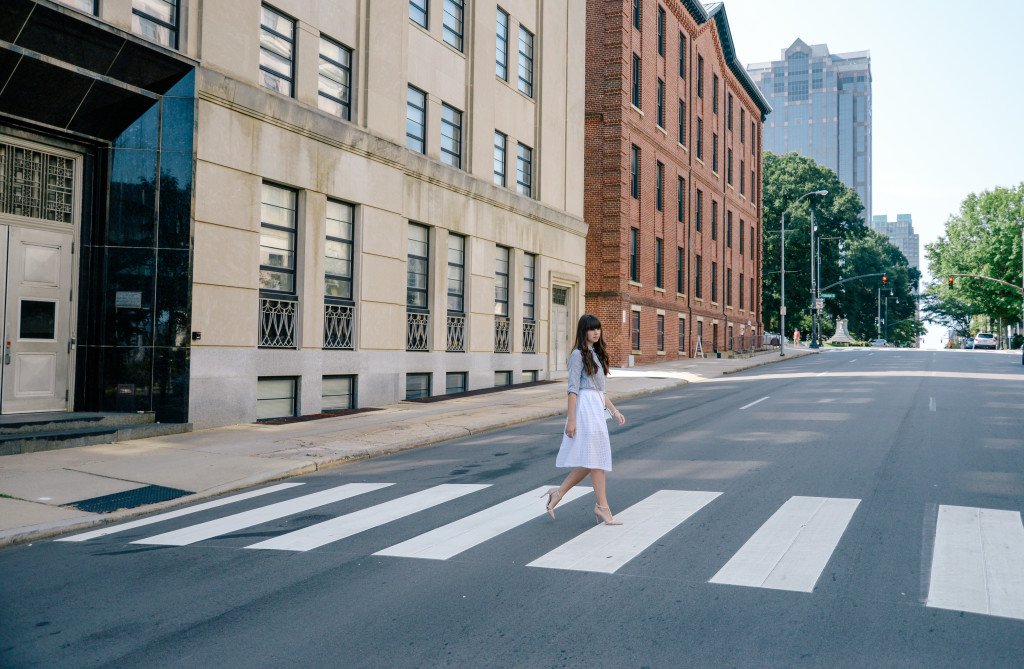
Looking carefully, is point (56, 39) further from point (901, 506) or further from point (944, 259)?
point (944, 259)

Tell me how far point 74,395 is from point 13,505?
221 inches

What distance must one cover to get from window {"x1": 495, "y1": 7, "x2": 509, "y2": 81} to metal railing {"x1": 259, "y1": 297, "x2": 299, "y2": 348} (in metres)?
11.3

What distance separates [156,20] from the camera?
1354 centimetres

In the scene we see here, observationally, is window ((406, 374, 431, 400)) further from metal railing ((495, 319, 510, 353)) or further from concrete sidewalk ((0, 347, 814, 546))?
metal railing ((495, 319, 510, 353))

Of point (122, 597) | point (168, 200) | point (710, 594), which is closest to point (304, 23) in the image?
point (168, 200)

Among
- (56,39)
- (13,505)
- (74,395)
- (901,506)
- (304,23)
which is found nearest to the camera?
(901,506)

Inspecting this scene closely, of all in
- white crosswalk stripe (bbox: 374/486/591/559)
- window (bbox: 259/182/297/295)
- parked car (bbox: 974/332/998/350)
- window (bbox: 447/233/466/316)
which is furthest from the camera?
parked car (bbox: 974/332/998/350)

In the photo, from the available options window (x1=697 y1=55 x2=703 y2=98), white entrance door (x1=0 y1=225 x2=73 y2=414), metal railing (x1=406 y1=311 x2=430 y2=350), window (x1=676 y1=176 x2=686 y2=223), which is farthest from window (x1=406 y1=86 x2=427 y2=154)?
window (x1=697 y1=55 x2=703 y2=98)

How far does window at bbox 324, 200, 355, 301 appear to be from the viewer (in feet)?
55.8

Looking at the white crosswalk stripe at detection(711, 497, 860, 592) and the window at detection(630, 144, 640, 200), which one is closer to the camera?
the white crosswalk stripe at detection(711, 497, 860, 592)

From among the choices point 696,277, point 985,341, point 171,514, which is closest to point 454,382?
point 171,514

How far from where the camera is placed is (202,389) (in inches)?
543

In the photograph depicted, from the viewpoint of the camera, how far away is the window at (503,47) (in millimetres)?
23781

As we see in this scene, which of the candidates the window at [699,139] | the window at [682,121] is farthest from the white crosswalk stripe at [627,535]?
the window at [699,139]
